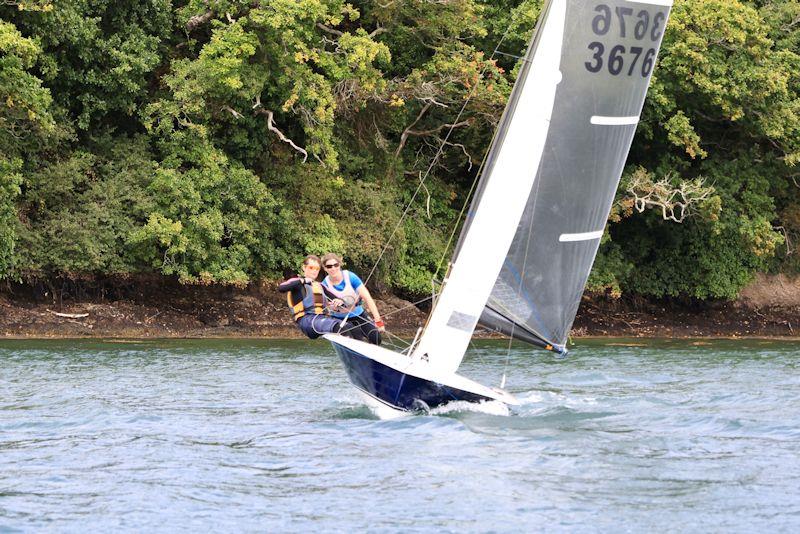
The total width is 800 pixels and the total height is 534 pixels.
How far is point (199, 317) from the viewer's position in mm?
29953

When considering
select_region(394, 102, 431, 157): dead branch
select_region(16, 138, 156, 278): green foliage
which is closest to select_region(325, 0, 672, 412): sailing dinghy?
select_region(16, 138, 156, 278): green foliage

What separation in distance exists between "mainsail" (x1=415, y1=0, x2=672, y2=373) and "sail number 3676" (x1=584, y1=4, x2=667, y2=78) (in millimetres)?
12

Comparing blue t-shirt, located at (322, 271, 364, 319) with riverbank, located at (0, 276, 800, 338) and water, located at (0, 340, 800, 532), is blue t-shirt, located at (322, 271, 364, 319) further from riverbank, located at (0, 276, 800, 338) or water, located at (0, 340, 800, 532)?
riverbank, located at (0, 276, 800, 338)

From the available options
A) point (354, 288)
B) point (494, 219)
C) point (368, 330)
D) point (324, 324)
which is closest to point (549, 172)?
point (494, 219)

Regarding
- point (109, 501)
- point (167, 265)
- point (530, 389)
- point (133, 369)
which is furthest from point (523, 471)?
point (167, 265)

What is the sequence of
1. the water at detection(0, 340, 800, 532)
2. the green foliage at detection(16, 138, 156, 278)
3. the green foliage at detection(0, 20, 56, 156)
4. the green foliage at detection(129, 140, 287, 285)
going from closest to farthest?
the water at detection(0, 340, 800, 532) → the green foliage at detection(0, 20, 56, 156) → the green foliage at detection(16, 138, 156, 278) → the green foliage at detection(129, 140, 287, 285)

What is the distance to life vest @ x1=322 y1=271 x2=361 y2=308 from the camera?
16516 mm

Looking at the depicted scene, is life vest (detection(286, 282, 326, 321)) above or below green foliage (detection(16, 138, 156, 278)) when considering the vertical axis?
above

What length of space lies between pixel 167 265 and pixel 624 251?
564 inches

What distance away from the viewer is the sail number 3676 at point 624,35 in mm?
15320

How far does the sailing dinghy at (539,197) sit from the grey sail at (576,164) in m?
0.01

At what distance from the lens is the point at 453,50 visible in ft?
Answer: 106

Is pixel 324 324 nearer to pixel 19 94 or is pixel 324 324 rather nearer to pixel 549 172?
pixel 549 172

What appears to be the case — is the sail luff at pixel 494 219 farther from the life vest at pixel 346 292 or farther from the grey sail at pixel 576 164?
the life vest at pixel 346 292
